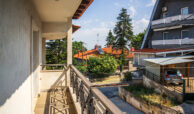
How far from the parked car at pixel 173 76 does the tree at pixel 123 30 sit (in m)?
14.2

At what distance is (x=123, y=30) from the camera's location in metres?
24.6

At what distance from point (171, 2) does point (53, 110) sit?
13.9m

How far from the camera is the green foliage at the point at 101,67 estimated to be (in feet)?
62.5

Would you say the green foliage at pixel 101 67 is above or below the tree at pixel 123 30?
below

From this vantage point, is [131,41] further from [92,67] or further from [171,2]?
[171,2]

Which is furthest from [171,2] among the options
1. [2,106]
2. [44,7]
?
[2,106]

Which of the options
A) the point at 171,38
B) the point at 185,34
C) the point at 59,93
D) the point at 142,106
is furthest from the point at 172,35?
the point at 59,93

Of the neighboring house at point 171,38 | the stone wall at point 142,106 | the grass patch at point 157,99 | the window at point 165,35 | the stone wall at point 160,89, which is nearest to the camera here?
the stone wall at point 142,106

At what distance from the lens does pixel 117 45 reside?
25078mm

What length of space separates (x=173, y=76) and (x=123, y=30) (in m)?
15.7

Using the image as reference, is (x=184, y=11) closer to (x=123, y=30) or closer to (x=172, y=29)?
(x=172, y=29)

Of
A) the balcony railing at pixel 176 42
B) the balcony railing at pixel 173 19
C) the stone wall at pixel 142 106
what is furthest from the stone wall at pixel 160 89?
the balcony railing at pixel 173 19

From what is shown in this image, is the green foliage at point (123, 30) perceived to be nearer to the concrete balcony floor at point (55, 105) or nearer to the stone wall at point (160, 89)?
the stone wall at point (160, 89)

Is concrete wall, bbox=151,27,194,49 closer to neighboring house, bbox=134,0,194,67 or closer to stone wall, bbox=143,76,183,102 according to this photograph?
neighboring house, bbox=134,0,194,67
